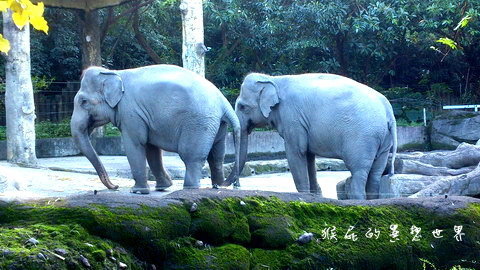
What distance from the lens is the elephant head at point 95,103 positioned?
10.1 m

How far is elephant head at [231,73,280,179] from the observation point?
33.9 ft

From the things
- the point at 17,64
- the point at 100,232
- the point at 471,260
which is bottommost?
the point at 471,260

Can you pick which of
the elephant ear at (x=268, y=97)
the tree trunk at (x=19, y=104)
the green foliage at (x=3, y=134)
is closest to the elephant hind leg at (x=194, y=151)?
the elephant ear at (x=268, y=97)

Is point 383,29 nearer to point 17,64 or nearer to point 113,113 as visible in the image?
point 17,64

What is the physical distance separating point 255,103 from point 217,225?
16.9 ft

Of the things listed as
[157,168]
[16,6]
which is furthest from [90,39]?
[16,6]

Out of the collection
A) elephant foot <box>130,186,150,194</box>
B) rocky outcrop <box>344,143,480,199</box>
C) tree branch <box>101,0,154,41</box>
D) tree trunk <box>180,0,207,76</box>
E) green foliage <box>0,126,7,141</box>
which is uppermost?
tree branch <box>101,0,154,41</box>

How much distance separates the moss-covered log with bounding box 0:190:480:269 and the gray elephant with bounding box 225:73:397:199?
3.40 meters

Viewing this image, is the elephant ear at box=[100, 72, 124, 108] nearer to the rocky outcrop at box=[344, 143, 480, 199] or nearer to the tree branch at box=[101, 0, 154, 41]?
the rocky outcrop at box=[344, 143, 480, 199]

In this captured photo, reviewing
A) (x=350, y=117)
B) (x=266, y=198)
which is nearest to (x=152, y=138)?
(x=350, y=117)

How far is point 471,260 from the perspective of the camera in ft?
20.2

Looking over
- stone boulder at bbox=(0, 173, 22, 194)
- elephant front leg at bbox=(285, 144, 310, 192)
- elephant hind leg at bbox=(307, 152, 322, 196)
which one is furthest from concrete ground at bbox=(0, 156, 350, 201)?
elephant front leg at bbox=(285, 144, 310, 192)

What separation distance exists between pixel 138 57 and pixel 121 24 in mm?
1727

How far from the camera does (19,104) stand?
15.4 metres
